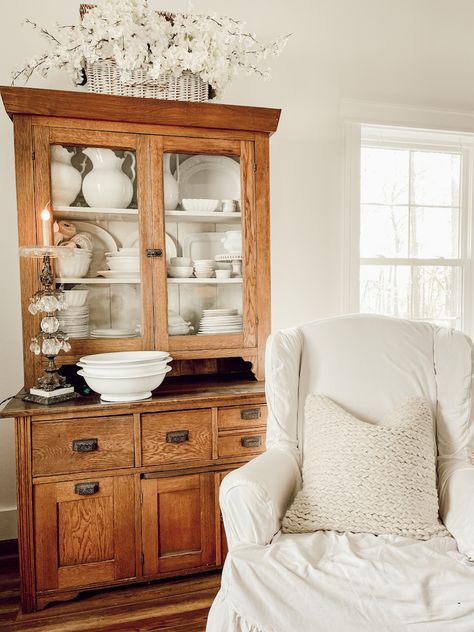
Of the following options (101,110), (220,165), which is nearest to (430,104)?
(220,165)

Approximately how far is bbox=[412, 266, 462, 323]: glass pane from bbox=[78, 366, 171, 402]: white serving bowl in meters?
1.71

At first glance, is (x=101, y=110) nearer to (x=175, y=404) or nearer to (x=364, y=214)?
(x=175, y=404)

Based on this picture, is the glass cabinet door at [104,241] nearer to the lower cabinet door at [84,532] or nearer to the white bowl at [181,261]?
the white bowl at [181,261]

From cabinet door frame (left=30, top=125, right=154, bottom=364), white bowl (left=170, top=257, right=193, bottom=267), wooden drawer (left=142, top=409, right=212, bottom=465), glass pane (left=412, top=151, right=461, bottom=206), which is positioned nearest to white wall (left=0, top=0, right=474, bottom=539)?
glass pane (left=412, top=151, right=461, bottom=206)

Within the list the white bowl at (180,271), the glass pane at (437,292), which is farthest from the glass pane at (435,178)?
the white bowl at (180,271)

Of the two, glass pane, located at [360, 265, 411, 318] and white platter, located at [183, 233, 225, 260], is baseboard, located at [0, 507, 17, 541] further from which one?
glass pane, located at [360, 265, 411, 318]

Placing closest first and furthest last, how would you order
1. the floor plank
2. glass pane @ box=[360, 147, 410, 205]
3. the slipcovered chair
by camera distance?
the slipcovered chair → the floor plank → glass pane @ box=[360, 147, 410, 205]

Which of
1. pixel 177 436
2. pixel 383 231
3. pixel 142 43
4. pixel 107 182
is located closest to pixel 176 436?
pixel 177 436

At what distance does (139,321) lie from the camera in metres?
2.03

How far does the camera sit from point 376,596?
1.16 meters

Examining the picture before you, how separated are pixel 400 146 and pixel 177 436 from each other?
2.03 meters

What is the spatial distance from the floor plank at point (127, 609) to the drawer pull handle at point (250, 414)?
65 cm

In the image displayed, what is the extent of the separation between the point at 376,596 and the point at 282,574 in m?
0.22

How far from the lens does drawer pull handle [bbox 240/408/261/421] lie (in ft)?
6.54
